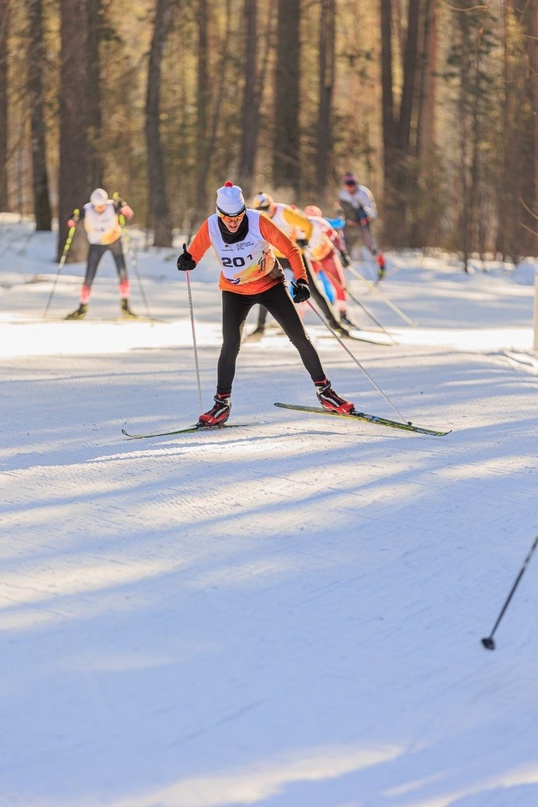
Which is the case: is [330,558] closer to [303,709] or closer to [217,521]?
[217,521]

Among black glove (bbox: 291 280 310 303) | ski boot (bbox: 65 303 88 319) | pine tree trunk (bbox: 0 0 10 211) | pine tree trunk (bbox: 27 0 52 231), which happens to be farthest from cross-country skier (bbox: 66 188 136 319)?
pine tree trunk (bbox: 27 0 52 231)

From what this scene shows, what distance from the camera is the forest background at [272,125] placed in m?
23.8

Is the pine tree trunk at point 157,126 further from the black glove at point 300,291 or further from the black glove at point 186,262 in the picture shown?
the black glove at point 300,291

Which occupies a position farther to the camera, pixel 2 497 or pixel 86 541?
pixel 2 497

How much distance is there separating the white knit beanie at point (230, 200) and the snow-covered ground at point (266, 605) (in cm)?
147

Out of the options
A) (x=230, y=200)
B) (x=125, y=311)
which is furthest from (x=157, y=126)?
(x=230, y=200)

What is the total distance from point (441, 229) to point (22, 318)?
2071cm

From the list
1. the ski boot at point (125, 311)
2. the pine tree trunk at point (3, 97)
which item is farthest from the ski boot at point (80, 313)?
the pine tree trunk at point (3, 97)

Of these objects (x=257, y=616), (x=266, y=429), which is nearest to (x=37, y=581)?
(x=257, y=616)

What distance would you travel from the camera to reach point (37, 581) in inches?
193

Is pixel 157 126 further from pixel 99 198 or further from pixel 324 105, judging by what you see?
pixel 99 198

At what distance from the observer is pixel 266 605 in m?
4.70

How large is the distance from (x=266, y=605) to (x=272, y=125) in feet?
104

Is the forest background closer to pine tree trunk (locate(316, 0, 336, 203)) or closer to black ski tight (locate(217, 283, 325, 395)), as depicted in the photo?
pine tree trunk (locate(316, 0, 336, 203))
